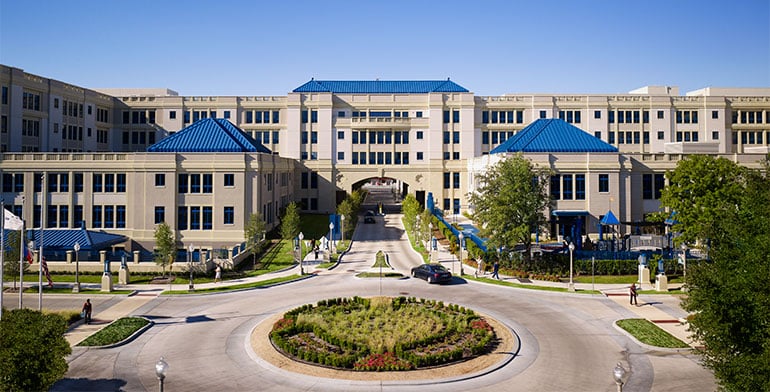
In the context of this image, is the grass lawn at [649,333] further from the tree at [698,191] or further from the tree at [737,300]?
the tree at [698,191]

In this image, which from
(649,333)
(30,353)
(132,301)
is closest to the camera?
(30,353)

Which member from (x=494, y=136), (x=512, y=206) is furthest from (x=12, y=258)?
A: (x=494, y=136)

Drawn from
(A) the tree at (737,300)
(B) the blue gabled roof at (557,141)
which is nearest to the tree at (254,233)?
(B) the blue gabled roof at (557,141)

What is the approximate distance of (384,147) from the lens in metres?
85.7

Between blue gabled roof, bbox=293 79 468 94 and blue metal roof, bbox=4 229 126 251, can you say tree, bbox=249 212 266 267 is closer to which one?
blue metal roof, bbox=4 229 126 251

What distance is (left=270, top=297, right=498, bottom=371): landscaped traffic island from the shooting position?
2311 cm

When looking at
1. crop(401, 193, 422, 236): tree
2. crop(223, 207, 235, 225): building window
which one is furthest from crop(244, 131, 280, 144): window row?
crop(223, 207, 235, 225): building window

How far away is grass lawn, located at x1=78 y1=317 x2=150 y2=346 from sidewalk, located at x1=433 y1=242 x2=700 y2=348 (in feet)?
76.8

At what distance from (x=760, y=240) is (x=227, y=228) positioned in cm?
4462

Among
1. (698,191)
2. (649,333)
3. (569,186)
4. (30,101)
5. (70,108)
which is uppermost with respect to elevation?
(70,108)

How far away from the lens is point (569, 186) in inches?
2258

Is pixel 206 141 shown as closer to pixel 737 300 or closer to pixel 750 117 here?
pixel 737 300

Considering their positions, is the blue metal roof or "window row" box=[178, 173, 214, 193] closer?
the blue metal roof

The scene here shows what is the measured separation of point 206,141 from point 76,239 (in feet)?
50.7
